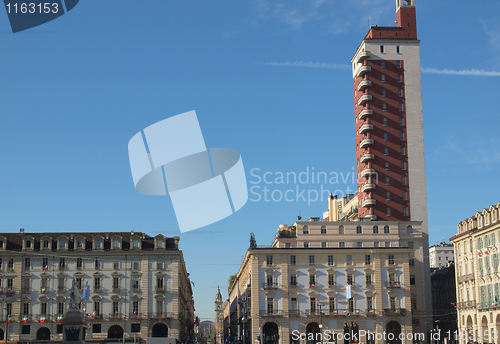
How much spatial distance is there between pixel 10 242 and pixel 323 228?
54.3 metres

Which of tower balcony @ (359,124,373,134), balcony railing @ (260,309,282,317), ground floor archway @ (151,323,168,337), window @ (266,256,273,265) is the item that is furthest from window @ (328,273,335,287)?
tower balcony @ (359,124,373,134)

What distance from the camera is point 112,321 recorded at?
356 feet

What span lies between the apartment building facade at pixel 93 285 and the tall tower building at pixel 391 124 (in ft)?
139

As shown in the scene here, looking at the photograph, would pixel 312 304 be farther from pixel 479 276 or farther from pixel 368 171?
pixel 368 171

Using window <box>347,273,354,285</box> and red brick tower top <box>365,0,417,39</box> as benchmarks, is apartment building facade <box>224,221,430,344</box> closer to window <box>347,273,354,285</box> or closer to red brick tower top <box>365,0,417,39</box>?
window <box>347,273,354,285</box>

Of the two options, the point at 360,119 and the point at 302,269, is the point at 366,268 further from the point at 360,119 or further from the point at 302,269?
the point at 360,119

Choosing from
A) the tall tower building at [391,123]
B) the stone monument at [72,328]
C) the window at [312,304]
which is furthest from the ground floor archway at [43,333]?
the tall tower building at [391,123]

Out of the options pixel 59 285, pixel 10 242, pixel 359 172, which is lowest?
pixel 59 285

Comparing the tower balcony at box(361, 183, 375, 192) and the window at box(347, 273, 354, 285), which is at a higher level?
the tower balcony at box(361, 183, 375, 192)

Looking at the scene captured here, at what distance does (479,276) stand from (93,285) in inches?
2462

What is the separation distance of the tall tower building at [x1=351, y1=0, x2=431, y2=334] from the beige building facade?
16070 mm

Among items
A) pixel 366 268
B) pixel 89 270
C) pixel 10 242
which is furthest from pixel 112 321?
pixel 366 268

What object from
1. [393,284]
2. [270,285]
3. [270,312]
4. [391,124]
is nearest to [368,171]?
[391,124]

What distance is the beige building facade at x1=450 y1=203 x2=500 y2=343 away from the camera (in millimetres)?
94500
